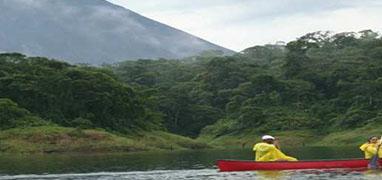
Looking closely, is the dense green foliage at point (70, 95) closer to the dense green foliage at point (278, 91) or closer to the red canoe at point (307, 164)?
the dense green foliage at point (278, 91)

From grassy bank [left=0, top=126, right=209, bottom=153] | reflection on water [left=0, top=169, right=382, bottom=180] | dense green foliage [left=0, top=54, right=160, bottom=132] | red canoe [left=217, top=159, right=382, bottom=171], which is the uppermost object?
dense green foliage [left=0, top=54, right=160, bottom=132]

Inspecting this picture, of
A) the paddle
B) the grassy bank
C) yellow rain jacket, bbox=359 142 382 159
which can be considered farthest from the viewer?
the grassy bank

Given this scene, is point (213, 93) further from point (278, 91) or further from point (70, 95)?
point (70, 95)

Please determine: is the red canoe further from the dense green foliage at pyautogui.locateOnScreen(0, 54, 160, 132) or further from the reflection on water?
the dense green foliage at pyautogui.locateOnScreen(0, 54, 160, 132)

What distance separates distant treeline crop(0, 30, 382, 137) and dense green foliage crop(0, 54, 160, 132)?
12cm

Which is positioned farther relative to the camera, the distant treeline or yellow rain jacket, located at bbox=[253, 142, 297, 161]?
the distant treeline

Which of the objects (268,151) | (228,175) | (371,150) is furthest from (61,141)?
(371,150)

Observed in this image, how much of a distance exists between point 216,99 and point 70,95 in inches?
1450

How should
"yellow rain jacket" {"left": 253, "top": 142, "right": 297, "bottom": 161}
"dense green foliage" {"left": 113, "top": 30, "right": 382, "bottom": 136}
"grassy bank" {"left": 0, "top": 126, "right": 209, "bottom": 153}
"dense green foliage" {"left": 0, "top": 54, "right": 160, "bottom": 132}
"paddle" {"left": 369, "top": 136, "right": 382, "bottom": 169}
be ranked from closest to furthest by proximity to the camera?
1. "paddle" {"left": 369, "top": 136, "right": 382, "bottom": 169}
2. "yellow rain jacket" {"left": 253, "top": 142, "right": 297, "bottom": 161}
3. "grassy bank" {"left": 0, "top": 126, "right": 209, "bottom": 153}
4. "dense green foliage" {"left": 0, "top": 54, "right": 160, "bottom": 132}
5. "dense green foliage" {"left": 113, "top": 30, "right": 382, "bottom": 136}

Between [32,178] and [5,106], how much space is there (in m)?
48.8

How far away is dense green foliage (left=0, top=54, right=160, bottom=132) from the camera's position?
296 feet

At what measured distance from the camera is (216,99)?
12375 centimetres

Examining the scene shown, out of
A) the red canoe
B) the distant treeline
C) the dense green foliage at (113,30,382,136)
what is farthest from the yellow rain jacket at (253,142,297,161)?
the dense green foliage at (113,30,382,136)

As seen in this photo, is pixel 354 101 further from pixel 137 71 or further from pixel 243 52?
pixel 243 52
